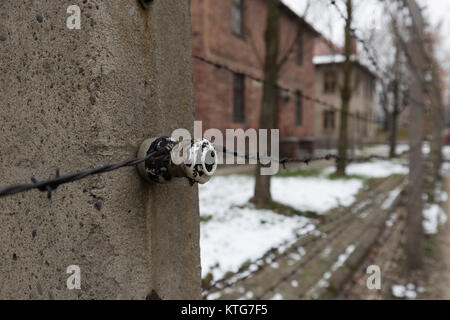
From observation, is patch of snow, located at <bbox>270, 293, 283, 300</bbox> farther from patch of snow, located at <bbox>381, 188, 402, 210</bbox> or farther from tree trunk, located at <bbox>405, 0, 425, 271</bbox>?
patch of snow, located at <bbox>381, 188, 402, 210</bbox>

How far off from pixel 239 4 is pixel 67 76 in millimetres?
11975

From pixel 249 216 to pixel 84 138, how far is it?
4.62 metres

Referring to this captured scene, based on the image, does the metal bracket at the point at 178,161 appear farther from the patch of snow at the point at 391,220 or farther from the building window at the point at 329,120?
the building window at the point at 329,120

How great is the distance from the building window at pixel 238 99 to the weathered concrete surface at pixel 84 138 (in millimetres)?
10599

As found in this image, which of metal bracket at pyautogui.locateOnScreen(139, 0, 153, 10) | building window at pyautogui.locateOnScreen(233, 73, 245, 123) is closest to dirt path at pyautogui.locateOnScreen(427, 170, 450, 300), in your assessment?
metal bracket at pyautogui.locateOnScreen(139, 0, 153, 10)

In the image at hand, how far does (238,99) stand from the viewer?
475 inches

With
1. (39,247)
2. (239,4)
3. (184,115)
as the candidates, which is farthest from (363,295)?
(239,4)

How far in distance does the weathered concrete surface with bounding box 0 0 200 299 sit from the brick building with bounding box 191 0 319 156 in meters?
6.17

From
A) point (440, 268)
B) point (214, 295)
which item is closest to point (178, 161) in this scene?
point (214, 295)

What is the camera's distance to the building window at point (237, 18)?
11332 mm

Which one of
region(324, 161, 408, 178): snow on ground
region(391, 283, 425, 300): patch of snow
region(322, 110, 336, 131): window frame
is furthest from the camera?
region(322, 110, 336, 131): window frame

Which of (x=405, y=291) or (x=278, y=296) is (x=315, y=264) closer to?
(x=278, y=296)

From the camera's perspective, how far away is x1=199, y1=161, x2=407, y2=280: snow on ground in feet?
12.4
